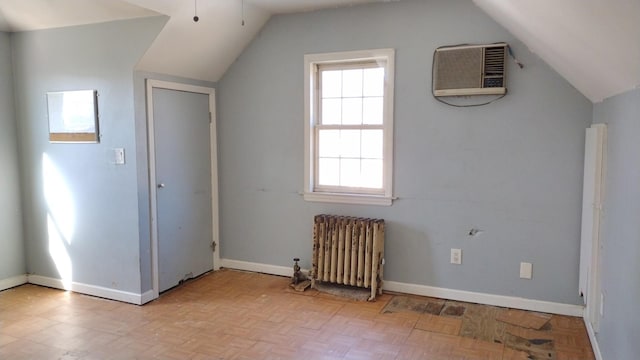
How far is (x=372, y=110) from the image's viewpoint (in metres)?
3.85

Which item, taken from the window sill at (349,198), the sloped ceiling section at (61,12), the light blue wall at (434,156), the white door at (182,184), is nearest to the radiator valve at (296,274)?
the light blue wall at (434,156)

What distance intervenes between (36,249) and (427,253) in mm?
3498

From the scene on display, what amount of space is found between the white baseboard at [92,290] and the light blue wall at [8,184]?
0.21 m

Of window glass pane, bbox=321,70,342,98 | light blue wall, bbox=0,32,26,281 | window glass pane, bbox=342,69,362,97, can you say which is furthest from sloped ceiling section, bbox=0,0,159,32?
window glass pane, bbox=342,69,362,97

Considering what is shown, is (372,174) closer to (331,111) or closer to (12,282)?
(331,111)

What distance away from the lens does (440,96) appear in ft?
11.5

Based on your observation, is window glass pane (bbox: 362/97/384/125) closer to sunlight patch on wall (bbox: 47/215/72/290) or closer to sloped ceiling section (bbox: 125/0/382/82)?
sloped ceiling section (bbox: 125/0/382/82)

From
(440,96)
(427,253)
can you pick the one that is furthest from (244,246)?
(440,96)

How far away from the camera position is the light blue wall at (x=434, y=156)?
3.27 m

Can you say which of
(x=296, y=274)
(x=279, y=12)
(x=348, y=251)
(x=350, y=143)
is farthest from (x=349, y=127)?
(x=296, y=274)

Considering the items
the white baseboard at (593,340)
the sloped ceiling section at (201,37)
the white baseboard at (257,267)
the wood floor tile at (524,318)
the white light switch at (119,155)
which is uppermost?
the sloped ceiling section at (201,37)

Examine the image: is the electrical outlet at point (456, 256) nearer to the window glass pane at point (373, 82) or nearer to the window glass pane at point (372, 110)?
the window glass pane at point (372, 110)

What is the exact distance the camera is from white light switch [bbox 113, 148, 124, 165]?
3522 mm

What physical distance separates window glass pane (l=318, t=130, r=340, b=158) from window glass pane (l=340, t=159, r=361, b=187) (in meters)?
0.11
